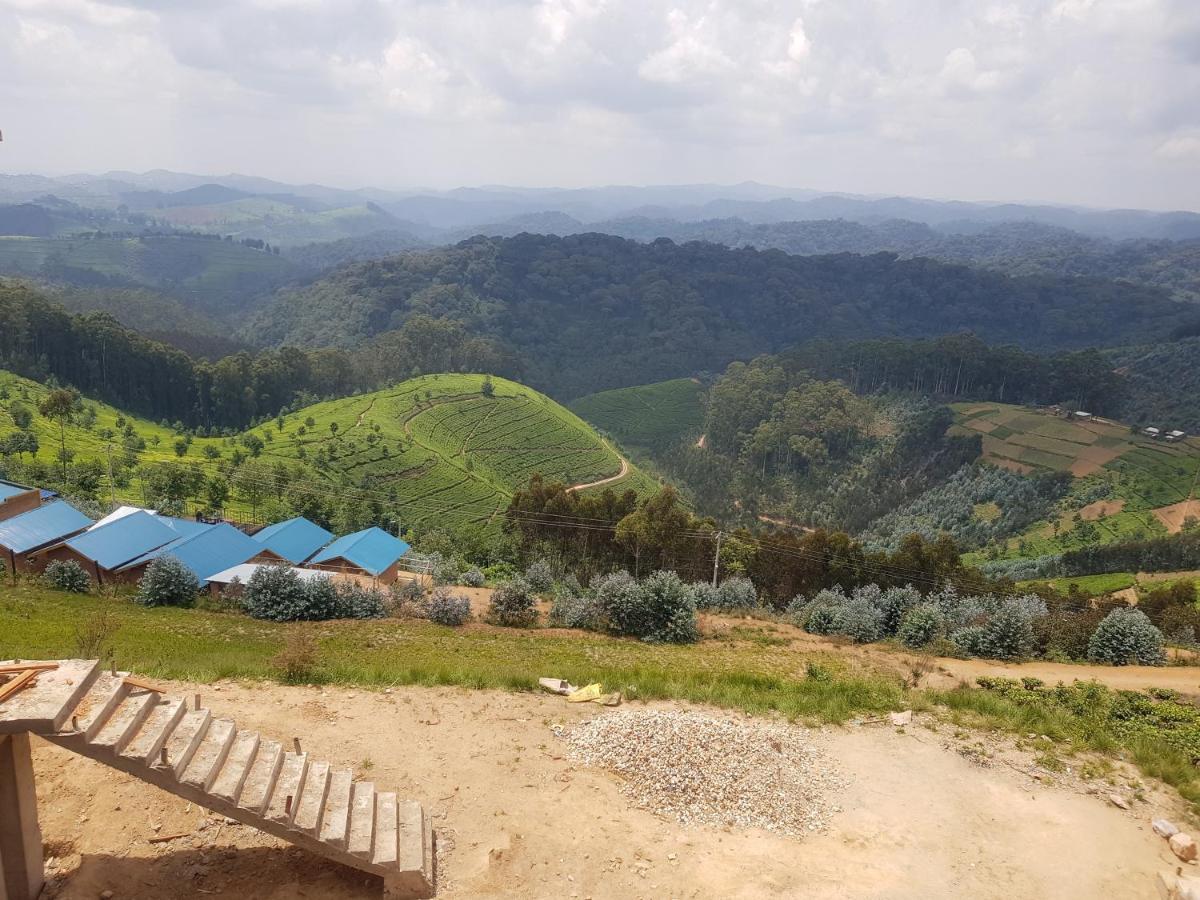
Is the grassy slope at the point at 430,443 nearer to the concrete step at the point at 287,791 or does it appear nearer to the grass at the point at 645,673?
the grass at the point at 645,673

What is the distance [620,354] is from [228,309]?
3897 inches

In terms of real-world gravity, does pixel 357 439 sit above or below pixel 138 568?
below

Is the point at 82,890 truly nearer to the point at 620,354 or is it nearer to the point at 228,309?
the point at 620,354

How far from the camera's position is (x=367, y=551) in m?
31.5

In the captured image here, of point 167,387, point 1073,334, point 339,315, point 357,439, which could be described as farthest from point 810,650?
point 1073,334

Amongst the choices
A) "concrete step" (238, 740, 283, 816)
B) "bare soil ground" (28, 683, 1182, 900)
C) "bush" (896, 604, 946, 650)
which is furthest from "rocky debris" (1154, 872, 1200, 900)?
"bush" (896, 604, 946, 650)

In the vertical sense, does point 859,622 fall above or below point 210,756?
below

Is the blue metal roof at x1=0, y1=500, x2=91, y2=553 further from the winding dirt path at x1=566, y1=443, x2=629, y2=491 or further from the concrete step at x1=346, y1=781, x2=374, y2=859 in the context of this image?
the winding dirt path at x1=566, y1=443, x2=629, y2=491

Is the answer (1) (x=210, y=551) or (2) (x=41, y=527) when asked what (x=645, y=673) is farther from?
(2) (x=41, y=527)

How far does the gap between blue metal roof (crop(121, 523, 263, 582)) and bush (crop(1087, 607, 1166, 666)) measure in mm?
28382

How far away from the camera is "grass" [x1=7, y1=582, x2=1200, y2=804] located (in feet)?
41.1

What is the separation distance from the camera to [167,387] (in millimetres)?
74062

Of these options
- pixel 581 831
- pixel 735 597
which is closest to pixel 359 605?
pixel 735 597

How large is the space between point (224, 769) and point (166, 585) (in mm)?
17825
